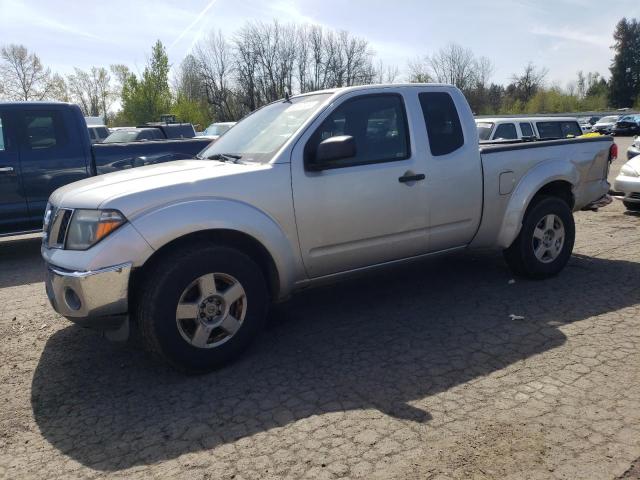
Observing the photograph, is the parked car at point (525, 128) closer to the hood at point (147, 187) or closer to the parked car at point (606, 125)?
the hood at point (147, 187)

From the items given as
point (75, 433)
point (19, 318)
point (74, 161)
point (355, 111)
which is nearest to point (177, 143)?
point (74, 161)

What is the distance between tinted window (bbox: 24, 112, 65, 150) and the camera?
297 inches

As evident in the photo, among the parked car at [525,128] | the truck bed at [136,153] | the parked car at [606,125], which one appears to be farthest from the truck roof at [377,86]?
the parked car at [606,125]

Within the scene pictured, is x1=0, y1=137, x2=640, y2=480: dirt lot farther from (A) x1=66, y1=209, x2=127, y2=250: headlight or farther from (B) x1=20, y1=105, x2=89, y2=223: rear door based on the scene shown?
(B) x1=20, y1=105, x2=89, y2=223: rear door

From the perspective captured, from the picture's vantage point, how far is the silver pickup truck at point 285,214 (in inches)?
135

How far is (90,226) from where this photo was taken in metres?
3.42

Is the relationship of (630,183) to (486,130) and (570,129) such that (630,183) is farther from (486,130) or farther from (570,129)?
(570,129)

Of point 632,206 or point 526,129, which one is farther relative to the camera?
point 526,129

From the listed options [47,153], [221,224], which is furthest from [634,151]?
[221,224]

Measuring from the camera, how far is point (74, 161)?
776cm

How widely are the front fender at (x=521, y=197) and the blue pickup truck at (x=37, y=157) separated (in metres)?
5.72

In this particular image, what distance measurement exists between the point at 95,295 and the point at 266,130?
192 cm

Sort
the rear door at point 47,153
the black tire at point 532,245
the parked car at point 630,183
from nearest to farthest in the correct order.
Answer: the black tire at point 532,245 < the rear door at point 47,153 < the parked car at point 630,183

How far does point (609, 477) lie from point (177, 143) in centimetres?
765
